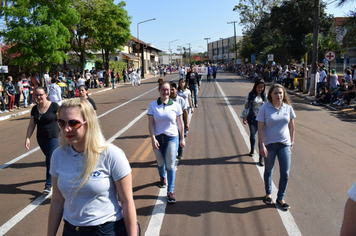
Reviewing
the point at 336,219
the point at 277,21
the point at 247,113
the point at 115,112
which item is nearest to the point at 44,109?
the point at 247,113

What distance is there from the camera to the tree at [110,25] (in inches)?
995

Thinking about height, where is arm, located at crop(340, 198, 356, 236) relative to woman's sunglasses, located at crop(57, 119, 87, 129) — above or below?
below

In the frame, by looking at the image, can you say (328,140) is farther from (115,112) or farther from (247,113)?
(115,112)

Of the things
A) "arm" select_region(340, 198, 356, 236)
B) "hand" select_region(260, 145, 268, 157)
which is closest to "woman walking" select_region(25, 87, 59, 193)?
"hand" select_region(260, 145, 268, 157)

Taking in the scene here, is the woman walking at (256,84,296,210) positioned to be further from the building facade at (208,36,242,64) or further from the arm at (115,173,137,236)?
the building facade at (208,36,242,64)

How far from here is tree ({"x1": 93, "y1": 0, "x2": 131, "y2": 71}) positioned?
25266 mm

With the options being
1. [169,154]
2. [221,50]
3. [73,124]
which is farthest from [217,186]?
[221,50]

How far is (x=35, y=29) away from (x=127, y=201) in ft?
55.4

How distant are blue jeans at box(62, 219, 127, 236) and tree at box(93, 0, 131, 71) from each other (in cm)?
2359

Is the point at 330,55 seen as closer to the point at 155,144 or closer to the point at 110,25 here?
the point at 155,144

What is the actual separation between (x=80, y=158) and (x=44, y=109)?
138 inches

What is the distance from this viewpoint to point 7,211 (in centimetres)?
482

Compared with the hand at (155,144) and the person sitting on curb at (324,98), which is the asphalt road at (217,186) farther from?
the person sitting on curb at (324,98)

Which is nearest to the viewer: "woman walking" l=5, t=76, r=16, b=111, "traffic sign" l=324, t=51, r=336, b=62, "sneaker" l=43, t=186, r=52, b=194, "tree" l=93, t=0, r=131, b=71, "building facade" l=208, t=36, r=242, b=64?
"sneaker" l=43, t=186, r=52, b=194
